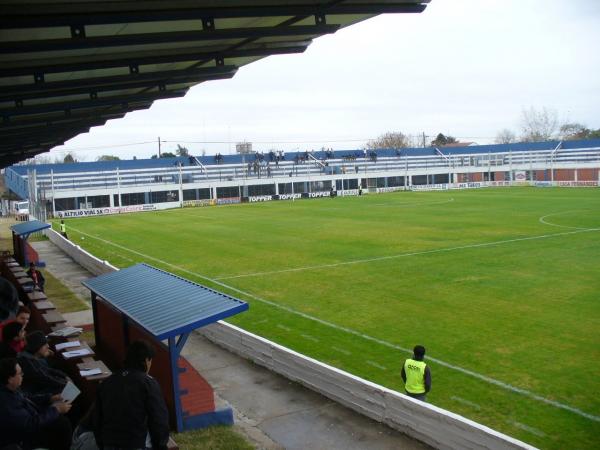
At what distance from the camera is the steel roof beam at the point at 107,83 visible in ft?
27.4

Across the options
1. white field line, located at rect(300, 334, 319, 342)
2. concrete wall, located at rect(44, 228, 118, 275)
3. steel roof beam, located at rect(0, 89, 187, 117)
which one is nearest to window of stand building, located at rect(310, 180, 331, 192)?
concrete wall, located at rect(44, 228, 118, 275)

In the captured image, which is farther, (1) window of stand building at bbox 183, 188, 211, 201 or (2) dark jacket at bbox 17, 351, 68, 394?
(1) window of stand building at bbox 183, 188, 211, 201

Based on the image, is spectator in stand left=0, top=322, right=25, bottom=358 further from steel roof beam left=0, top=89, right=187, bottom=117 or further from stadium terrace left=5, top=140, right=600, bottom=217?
stadium terrace left=5, top=140, right=600, bottom=217

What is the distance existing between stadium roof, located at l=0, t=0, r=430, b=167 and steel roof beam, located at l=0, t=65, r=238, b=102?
0.05ft

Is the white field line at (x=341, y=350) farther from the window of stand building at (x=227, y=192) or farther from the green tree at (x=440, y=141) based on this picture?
the green tree at (x=440, y=141)

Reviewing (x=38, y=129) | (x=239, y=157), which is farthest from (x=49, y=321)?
(x=239, y=157)

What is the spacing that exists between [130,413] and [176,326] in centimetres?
263

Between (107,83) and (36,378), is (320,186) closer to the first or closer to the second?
(107,83)

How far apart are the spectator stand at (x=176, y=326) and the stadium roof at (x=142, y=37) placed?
3442 millimetres

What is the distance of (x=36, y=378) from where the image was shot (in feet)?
21.9

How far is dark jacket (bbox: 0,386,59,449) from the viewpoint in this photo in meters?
5.30

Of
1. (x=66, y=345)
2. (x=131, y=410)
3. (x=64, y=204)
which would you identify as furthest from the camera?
(x=64, y=204)

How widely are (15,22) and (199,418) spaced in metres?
5.94

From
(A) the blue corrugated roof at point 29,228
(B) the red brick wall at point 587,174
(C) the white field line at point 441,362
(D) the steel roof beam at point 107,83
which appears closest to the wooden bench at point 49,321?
(D) the steel roof beam at point 107,83
